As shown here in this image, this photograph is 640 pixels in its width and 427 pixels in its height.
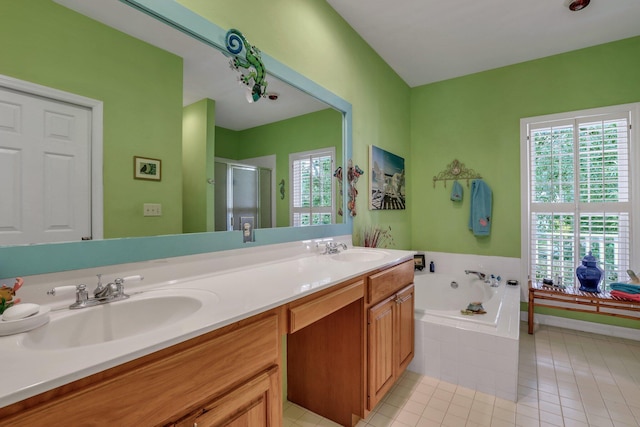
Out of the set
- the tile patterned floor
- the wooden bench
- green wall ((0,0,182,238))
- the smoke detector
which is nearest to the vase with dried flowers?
the tile patterned floor

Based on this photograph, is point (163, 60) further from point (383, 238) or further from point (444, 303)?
point (444, 303)

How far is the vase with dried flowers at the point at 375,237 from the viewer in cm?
257

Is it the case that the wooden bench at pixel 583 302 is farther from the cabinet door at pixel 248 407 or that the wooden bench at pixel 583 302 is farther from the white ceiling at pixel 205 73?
the white ceiling at pixel 205 73

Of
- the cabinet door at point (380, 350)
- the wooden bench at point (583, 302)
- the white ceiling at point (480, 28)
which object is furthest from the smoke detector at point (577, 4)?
the cabinet door at point (380, 350)

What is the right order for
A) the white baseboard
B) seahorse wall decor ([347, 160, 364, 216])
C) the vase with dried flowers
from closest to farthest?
seahorse wall decor ([347, 160, 364, 216]) < the vase with dried flowers < the white baseboard

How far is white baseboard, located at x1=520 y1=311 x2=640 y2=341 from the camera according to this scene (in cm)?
269

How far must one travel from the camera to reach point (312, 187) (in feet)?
6.73

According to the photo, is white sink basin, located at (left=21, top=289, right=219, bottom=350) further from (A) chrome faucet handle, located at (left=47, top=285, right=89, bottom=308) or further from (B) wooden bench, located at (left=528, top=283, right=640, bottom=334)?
(B) wooden bench, located at (left=528, top=283, right=640, bottom=334)

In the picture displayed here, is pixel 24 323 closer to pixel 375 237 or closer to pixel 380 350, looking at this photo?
Result: pixel 380 350

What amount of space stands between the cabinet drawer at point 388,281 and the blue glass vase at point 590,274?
5.93ft

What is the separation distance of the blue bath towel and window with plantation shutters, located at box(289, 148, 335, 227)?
1.90 m

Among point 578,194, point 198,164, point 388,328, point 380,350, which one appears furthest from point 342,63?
point 578,194

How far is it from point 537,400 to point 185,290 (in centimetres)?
217

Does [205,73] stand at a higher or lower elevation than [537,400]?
higher
